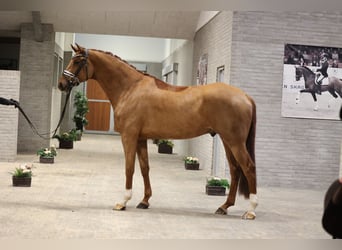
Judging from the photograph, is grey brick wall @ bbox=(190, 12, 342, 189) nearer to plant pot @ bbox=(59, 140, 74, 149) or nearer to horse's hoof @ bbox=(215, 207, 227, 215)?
horse's hoof @ bbox=(215, 207, 227, 215)

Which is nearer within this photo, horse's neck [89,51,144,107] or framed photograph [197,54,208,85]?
horse's neck [89,51,144,107]

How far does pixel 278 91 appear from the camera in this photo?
299 inches

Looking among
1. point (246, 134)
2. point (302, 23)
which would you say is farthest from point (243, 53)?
point (246, 134)

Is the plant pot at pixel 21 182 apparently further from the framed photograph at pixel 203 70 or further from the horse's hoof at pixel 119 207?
the framed photograph at pixel 203 70

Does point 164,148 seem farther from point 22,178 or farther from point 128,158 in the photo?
point 128,158

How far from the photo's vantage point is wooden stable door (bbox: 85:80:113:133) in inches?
391

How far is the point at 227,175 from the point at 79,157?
3.38 m

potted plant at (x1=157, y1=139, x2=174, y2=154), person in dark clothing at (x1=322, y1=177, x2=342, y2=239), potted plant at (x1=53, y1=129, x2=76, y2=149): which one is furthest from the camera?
potted plant at (x1=157, y1=139, x2=174, y2=154)

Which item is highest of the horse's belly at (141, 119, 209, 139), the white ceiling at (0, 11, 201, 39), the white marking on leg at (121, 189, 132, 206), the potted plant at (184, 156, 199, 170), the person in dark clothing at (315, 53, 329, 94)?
the white ceiling at (0, 11, 201, 39)

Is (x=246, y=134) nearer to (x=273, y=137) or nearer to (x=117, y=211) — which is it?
(x=117, y=211)

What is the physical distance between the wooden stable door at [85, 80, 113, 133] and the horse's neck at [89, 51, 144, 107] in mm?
3862

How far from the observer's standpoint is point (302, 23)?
25.6 ft

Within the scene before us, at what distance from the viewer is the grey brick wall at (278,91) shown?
297 inches

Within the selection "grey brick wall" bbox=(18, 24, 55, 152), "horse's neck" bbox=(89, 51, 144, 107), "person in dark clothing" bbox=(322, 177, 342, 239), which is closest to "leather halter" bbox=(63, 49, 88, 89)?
"horse's neck" bbox=(89, 51, 144, 107)
